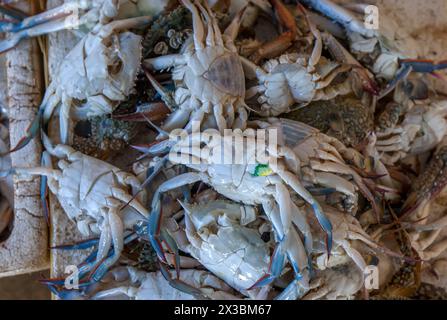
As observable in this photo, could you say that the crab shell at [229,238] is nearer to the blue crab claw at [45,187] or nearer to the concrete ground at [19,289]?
the blue crab claw at [45,187]

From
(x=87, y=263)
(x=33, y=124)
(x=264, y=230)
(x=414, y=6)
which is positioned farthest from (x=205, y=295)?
(x=414, y=6)

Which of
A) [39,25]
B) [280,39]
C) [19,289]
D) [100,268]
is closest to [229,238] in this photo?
[100,268]

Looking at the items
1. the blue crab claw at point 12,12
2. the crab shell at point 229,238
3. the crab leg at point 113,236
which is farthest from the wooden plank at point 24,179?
the crab shell at point 229,238

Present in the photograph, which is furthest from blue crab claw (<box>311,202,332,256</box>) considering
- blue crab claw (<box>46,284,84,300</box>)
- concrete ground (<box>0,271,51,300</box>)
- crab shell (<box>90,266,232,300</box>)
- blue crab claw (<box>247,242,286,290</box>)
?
concrete ground (<box>0,271,51,300</box>)

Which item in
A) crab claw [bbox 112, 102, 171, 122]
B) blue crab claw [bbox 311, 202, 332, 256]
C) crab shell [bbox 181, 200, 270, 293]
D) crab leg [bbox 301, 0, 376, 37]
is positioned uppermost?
crab leg [bbox 301, 0, 376, 37]

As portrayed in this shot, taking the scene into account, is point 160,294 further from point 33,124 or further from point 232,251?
point 33,124

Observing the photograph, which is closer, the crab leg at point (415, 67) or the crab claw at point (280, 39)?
the crab claw at point (280, 39)

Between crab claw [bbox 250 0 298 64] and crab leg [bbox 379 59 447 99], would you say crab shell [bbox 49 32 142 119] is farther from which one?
crab leg [bbox 379 59 447 99]
